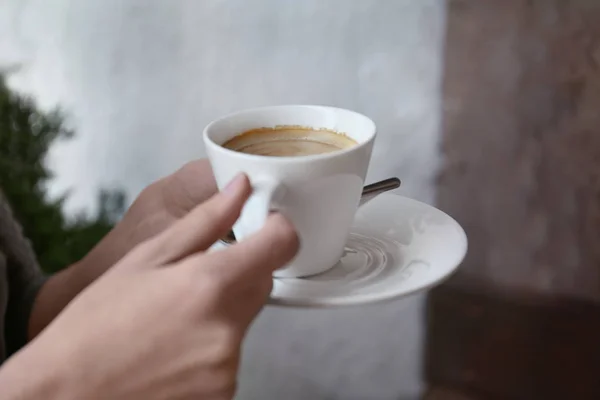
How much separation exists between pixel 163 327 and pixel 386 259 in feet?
0.57

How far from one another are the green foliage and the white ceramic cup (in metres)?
0.52

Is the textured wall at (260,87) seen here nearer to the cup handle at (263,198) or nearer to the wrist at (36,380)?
the cup handle at (263,198)

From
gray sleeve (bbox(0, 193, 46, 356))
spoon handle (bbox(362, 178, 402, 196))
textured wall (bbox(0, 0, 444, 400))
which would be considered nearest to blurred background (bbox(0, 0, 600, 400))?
textured wall (bbox(0, 0, 444, 400))

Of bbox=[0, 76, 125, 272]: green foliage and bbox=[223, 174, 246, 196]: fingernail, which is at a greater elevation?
bbox=[223, 174, 246, 196]: fingernail

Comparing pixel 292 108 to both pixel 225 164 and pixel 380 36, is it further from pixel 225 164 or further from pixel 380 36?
pixel 380 36

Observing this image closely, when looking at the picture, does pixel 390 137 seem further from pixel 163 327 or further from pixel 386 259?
pixel 163 327

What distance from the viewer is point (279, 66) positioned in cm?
76

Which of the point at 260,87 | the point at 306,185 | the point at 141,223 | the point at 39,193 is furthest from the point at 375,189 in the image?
the point at 39,193

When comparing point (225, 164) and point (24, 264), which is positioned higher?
point (225, 164)

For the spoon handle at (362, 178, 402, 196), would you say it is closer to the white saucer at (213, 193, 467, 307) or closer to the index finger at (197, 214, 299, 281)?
the white saucer at (213, 193, 467, 307)

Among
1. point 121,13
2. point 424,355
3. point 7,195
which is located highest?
point 121,13

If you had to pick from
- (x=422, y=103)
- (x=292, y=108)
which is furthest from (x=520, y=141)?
(x=292, y=108)

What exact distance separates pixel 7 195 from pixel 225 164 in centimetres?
57

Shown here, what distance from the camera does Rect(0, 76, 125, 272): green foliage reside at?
34.1 inches
